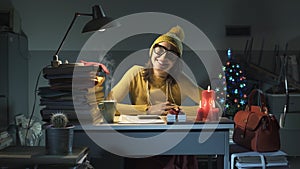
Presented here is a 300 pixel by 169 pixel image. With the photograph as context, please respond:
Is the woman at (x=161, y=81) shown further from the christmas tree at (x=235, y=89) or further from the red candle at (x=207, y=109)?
the christmas tree at (x=235, y=89)

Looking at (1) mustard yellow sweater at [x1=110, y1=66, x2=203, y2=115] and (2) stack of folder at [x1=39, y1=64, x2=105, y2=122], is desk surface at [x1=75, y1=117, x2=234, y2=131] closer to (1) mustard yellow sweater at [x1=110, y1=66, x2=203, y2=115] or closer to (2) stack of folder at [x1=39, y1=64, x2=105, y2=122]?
(2) stack of folder at [x1=39, y1=64, x2=105, y2=122]

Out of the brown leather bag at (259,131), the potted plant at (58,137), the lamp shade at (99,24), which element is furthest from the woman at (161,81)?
the potted plant at (58,137)

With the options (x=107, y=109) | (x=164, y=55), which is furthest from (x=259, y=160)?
(x=107, y=109)

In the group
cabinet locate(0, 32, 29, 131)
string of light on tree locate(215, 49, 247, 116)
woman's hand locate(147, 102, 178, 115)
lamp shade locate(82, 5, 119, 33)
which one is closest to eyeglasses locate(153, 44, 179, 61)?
woman's hand locate(147, 102, 178, 115)

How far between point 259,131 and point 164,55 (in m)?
0.84

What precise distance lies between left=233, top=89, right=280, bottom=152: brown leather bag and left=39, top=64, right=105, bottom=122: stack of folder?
1.29 metres

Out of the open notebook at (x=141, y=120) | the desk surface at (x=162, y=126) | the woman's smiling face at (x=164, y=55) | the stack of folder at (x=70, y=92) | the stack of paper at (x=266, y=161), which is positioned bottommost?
the stack of paper at (x=266, y=161)

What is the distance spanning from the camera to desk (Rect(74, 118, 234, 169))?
1.95 metres

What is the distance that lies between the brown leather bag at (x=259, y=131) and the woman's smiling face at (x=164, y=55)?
71cm

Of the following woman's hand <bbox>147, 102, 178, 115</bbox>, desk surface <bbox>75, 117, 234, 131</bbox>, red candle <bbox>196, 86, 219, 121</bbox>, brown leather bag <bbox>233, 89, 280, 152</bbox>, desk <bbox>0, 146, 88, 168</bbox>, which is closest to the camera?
desk <bbox>0, 146, 88, 168</bbox>

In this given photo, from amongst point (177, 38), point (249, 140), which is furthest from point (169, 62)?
point (249, 140)

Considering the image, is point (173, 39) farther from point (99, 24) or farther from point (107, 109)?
point (107, 109)

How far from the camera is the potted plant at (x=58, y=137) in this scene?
1.72 m

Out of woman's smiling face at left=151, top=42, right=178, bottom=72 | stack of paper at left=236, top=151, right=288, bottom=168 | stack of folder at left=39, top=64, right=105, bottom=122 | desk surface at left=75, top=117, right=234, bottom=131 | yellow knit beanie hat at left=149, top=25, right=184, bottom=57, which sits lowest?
stack of paper at left=236, top=151, right=288, bottom=168
